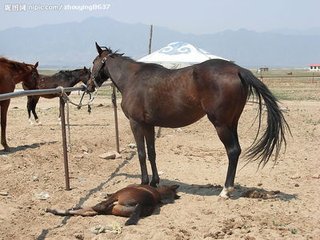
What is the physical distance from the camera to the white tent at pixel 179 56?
38.9 ft

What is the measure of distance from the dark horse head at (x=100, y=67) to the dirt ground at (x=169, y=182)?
1.64 meters

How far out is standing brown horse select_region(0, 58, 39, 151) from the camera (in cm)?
916

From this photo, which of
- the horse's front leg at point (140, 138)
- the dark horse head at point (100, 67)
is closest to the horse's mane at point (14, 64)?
the dark horse head at point (100, 67)

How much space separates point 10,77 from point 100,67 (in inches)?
121

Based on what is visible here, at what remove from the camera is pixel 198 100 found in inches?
237

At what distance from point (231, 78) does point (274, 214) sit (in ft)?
5.89

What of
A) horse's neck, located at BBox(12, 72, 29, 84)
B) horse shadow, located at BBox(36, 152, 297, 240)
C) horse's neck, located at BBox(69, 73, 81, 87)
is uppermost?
horse's neck, located at BBox(12, 72, 29, 84)

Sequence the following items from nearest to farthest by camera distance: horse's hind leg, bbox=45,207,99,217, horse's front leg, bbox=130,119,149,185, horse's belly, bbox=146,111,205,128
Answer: horse's hind leg, bbox=45,207,99,217
horse's belly, bbox=146,111,205,128
horse's front leg, bbox=130,119,149,185

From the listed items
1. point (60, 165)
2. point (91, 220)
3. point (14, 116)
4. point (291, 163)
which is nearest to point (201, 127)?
point (291, 163)

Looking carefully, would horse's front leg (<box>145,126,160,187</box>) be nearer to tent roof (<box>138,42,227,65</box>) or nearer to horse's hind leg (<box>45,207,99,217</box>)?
horse's hind leg (<box>45,207,99,217</box>)

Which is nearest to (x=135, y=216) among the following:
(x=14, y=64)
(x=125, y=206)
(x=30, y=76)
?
(x=125, y=206)

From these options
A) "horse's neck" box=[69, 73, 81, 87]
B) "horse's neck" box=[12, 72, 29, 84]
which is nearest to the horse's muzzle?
"horse's neck" box=[12, 72, 29, 84]

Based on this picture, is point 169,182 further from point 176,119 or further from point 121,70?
point 121,70

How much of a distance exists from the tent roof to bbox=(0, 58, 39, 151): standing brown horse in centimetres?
323
